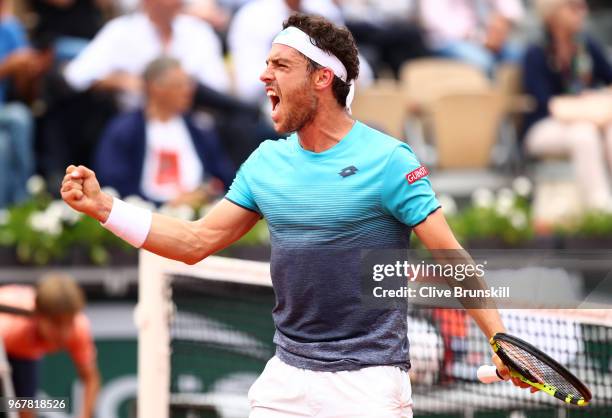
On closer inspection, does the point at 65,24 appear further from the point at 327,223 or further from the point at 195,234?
the point at 327,223

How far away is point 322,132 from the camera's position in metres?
4.16

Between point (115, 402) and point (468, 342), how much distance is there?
9.54ft

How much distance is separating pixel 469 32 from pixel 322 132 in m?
8.44

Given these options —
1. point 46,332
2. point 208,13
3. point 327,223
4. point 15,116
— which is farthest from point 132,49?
point 327,223

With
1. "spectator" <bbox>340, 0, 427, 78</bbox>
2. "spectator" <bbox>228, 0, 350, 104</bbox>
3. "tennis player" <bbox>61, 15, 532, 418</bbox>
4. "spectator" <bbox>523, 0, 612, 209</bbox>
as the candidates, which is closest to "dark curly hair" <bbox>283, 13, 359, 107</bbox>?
"tennis player" <bbox>61, 15, 532, 418</bbox>

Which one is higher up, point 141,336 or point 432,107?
point 432,107

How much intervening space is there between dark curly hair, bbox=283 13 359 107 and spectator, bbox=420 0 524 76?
8.06m

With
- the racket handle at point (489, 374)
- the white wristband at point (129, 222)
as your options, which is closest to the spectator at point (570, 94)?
the racket handle at point (489, 374)

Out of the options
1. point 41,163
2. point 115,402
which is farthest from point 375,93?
point 115,402

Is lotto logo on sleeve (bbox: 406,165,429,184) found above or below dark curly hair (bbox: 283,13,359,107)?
below

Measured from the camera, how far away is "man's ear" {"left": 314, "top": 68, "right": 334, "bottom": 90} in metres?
4.14

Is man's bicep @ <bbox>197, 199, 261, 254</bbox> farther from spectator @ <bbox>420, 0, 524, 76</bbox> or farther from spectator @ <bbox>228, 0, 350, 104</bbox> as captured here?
spectator @ <bbox>420, 0, 524, 76</bbox>

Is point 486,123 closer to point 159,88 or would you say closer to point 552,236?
point 552,236

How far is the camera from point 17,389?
24.7ft
